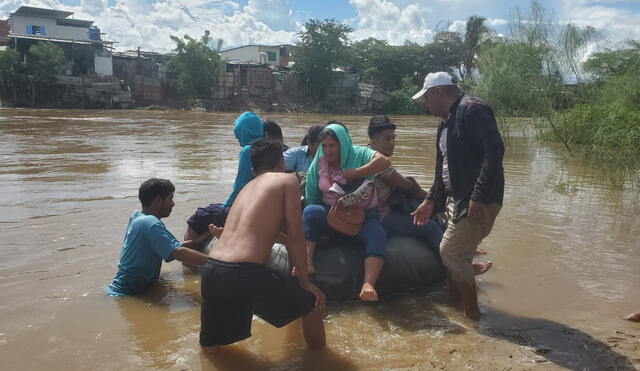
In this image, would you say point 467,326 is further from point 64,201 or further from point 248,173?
point 64,201

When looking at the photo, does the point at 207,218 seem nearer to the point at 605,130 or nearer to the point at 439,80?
the point at 439,80

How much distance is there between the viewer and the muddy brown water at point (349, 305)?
11.0ft

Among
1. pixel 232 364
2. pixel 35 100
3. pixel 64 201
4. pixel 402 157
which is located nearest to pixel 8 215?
pixel 64 201

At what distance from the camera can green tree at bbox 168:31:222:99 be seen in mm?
42031

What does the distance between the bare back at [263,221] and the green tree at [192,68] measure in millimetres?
40933

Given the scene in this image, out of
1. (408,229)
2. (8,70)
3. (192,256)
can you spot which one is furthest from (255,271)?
(8,70)

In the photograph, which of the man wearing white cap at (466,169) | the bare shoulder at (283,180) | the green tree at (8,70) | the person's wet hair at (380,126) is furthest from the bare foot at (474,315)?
the green tree at (8,70)

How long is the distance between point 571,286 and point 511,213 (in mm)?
2992

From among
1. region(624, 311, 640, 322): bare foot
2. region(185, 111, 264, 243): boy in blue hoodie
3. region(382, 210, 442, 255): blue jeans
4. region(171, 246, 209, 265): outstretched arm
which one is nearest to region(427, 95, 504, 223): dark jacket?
region(382, 210, 442, 255): blue jeans

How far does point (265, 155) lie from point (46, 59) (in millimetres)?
37911

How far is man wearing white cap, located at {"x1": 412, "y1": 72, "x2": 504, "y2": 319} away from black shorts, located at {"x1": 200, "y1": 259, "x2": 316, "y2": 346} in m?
1.21

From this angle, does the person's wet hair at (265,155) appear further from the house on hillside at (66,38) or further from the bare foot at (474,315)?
the house on hillside at (66,38)

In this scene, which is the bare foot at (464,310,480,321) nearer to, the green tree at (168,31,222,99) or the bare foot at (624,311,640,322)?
the bare foot at (624,311,640,322)

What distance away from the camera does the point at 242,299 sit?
3014mm
